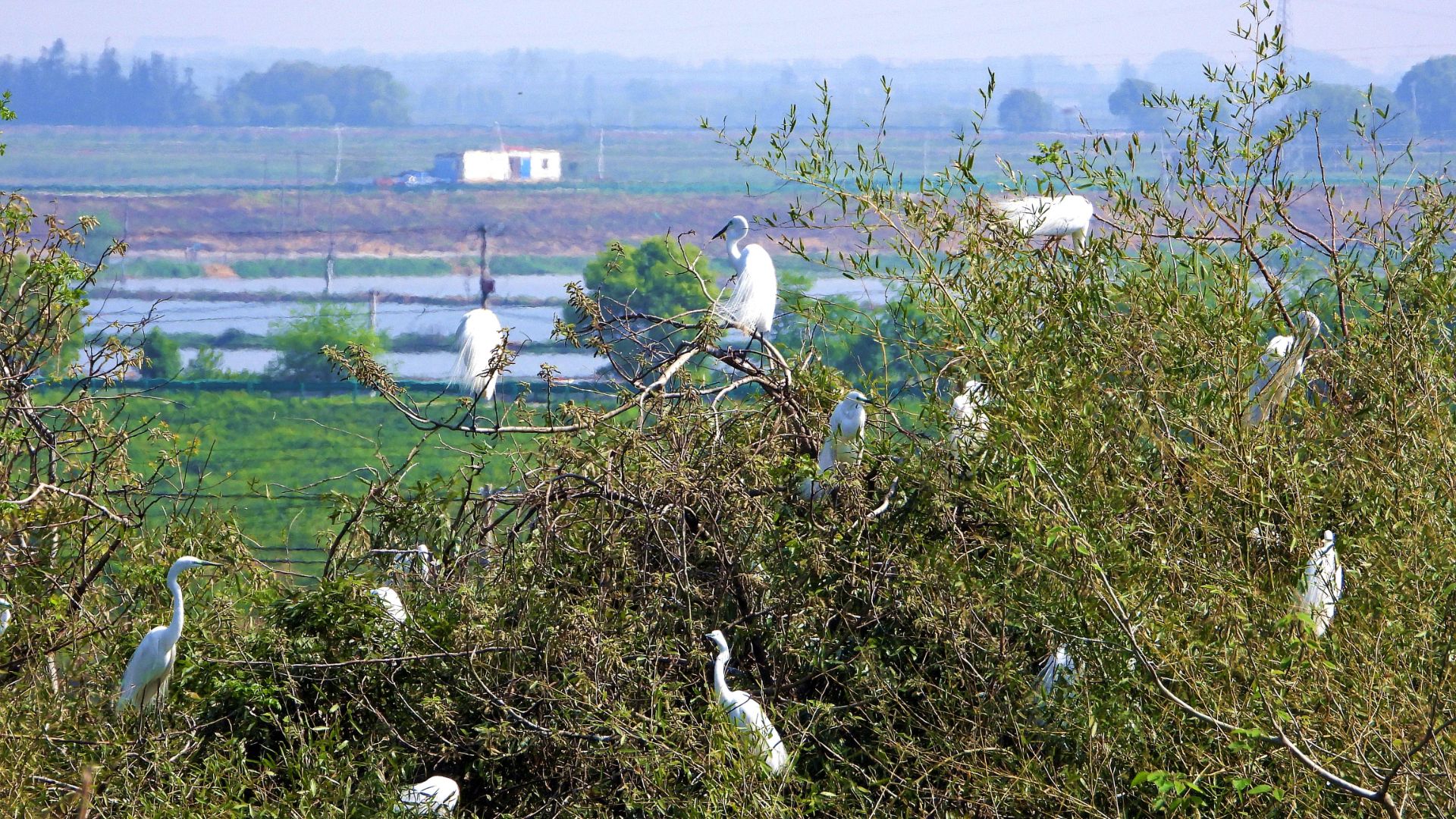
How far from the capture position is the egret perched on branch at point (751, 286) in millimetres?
6105

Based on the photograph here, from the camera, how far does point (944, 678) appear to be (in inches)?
108

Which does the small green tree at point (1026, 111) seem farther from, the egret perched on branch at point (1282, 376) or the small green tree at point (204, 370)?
the egret perched on branch at point (1282, 376)

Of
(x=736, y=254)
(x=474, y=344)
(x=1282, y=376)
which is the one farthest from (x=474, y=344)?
(x=1282, y=376)

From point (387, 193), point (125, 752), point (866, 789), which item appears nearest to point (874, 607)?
point (866, 789)

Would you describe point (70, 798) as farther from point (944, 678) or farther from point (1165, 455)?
point (1165, 455)

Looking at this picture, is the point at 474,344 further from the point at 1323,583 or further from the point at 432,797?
the point at 1323,583

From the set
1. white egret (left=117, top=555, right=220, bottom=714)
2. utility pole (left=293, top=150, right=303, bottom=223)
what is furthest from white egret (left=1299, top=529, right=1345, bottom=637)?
utility pole (left=293, top=150, right=303, bottom=223)

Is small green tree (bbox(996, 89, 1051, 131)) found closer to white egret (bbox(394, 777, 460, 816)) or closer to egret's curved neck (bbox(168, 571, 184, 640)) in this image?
egret's curved neck (bbox(168, 571, 184, 640))

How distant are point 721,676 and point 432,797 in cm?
62

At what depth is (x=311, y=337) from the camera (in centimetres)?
3747

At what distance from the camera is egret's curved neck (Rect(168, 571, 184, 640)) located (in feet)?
11.2

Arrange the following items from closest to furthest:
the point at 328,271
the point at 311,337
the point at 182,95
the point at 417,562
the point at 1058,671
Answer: the point at 1058,671, the point at 417,562, the point at 311,337, the point at 328,271, the point at 182,95

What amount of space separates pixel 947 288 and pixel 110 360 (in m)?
2.92

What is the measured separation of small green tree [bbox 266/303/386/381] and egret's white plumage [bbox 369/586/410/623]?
996 inches
